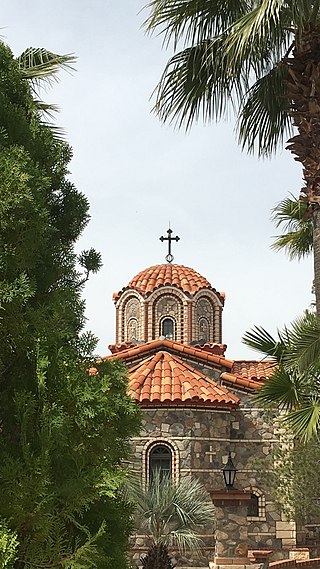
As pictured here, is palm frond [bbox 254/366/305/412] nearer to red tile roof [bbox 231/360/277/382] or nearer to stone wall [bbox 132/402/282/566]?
stone wall [bbox 132/402/282/566]

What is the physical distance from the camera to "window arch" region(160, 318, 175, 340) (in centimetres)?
2598

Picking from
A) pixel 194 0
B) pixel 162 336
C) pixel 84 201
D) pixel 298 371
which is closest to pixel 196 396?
pixel 162 336

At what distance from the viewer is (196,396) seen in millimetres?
19266

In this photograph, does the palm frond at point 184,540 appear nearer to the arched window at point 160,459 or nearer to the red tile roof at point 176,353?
the arched window at point 160,459

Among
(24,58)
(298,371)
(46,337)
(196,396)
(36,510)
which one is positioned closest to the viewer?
(36,510)

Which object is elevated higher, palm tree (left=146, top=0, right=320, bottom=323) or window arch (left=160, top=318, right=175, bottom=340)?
window arch (left=160, top=318, right=175, bottom=340)

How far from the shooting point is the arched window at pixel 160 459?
19.6 meters

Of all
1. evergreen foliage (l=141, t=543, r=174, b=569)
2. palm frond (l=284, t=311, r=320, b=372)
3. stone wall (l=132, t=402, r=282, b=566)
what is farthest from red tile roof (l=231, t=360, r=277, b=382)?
palm frond (l=284, t=311, r=320, b=372)

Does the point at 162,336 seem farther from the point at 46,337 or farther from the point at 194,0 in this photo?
the point at 46,337

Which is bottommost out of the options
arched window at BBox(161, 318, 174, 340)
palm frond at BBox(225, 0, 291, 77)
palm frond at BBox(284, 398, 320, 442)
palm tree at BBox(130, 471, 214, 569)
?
palm tree at BBox(130, 471, 214, 569)

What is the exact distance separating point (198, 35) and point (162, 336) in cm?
1670

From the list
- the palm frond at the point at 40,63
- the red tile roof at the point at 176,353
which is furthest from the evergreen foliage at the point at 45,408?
the red tile roof at the point at 176,353

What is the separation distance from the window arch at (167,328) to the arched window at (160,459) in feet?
22.1

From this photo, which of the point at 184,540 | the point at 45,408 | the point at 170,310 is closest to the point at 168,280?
the point at 170,310
